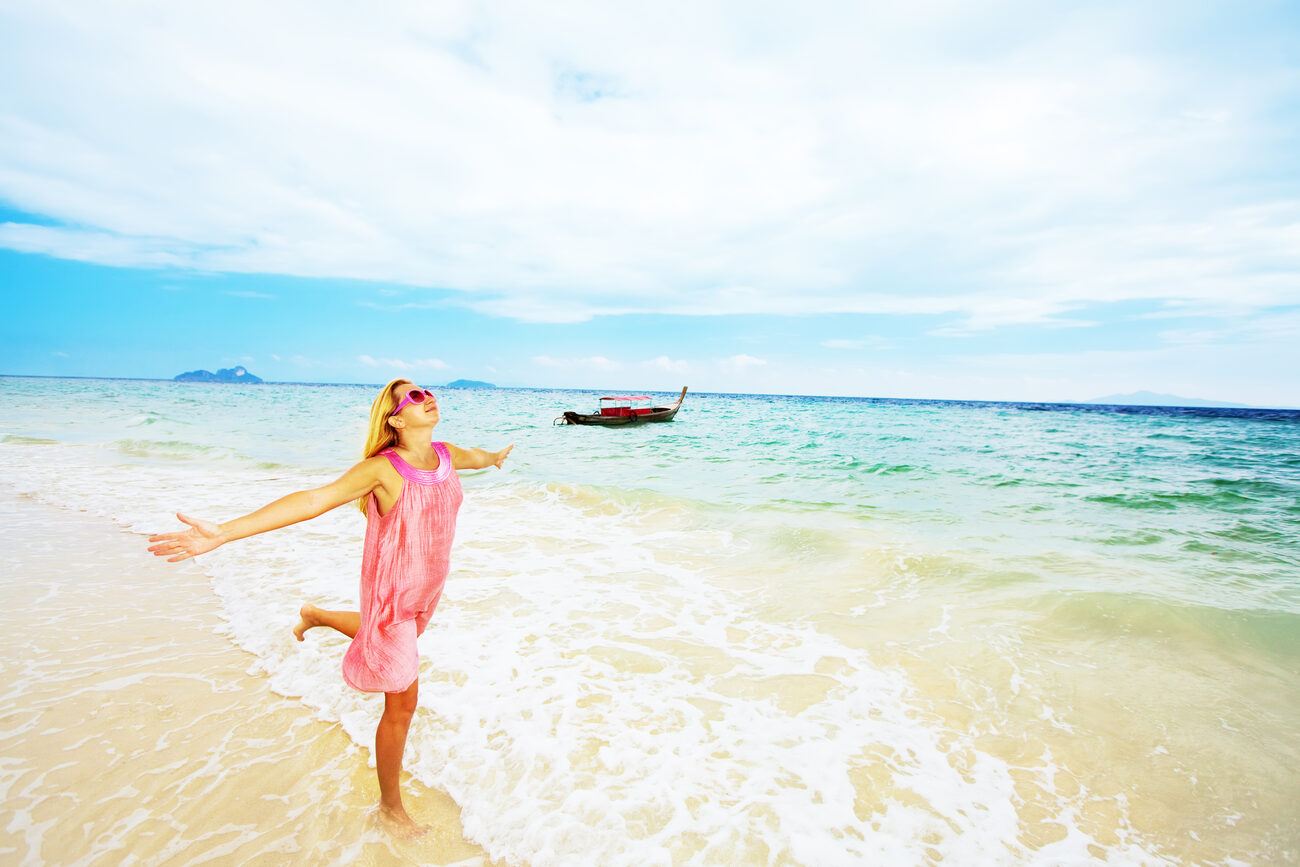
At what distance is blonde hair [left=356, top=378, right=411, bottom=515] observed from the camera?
2.95 meters

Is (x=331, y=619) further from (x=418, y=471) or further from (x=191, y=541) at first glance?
(x=191, y=541)

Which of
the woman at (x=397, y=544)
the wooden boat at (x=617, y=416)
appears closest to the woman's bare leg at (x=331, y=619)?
the woman at (x=397, y=544)

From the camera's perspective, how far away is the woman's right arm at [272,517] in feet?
7.49

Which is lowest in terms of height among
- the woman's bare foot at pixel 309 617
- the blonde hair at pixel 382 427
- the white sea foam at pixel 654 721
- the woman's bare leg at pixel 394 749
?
the white sea foam at pixel 654 721

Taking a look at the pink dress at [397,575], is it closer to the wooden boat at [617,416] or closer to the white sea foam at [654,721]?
the white sea foam at [654,721]

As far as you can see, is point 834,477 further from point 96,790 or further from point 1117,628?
point 96,790

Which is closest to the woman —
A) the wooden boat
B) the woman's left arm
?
the woman's left arm

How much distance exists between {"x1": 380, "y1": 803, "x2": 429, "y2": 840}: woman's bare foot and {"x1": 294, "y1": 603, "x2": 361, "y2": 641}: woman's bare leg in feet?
3.25

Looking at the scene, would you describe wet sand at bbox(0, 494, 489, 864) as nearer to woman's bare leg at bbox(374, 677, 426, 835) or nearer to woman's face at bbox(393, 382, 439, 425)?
woman's bare leg at bbox(374, 677, 426, 835)

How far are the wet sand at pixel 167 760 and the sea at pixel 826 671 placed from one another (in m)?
0.28

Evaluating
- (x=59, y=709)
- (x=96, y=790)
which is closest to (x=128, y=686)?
(x=59, y=709)

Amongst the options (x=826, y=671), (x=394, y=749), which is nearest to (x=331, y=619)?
(x=394, y=749)

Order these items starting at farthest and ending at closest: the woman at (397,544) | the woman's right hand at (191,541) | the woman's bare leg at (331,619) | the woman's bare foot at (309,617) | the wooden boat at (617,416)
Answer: the wooden boat at (617,416), the woman's bare foot at (309,617), the woman's bare leg at (331,619), the woman at (397,544), the woman's right hand at (191,541)

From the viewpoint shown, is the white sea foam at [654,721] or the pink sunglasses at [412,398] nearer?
the pink sunglasses at [412,398]
